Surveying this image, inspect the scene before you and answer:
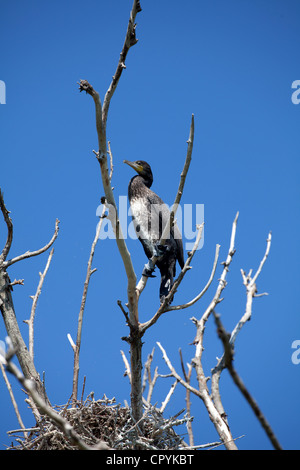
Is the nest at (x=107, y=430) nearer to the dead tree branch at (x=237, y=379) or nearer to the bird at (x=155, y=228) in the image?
the bird at (x=155, y=228)

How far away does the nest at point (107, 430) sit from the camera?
3.35m

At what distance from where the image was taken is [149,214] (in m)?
4.91

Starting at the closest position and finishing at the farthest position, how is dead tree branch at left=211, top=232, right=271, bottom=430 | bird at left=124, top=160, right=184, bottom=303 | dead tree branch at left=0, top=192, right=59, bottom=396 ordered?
dead tree branch at left=211, top=232, right=271, bottom=430
dead tree branch at left=0, top=192, right=59, bottom=396
bird at left=124, top=160, right=184, bottom=303

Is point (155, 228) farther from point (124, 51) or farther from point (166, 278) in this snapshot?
point (124, 51)

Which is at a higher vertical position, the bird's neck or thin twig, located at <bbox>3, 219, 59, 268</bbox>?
the bird's neck

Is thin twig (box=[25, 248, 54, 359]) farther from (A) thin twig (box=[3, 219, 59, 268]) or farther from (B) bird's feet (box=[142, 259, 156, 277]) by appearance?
(B) bird's feet (box=[142, 259, 156, 277])

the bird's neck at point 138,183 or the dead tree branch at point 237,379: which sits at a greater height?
the bird's neck at point 138,183

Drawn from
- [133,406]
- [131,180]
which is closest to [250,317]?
[133,406]

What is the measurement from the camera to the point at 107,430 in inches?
141

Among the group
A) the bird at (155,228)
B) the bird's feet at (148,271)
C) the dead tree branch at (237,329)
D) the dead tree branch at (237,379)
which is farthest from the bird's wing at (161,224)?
the dead tree branch at (237,379)

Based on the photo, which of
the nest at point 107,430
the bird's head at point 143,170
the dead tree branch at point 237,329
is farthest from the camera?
the bird's head at point 143,170

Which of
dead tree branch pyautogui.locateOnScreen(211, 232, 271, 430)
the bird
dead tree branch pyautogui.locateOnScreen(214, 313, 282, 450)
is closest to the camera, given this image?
dead tree branch pyautogui.locateOnScreen(214, 313, 282, 450)

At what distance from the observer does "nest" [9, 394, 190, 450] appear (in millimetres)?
A: 3346

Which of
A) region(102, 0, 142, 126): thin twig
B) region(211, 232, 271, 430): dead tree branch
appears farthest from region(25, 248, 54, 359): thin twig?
region(102, 0, 142, 126): thin twig
